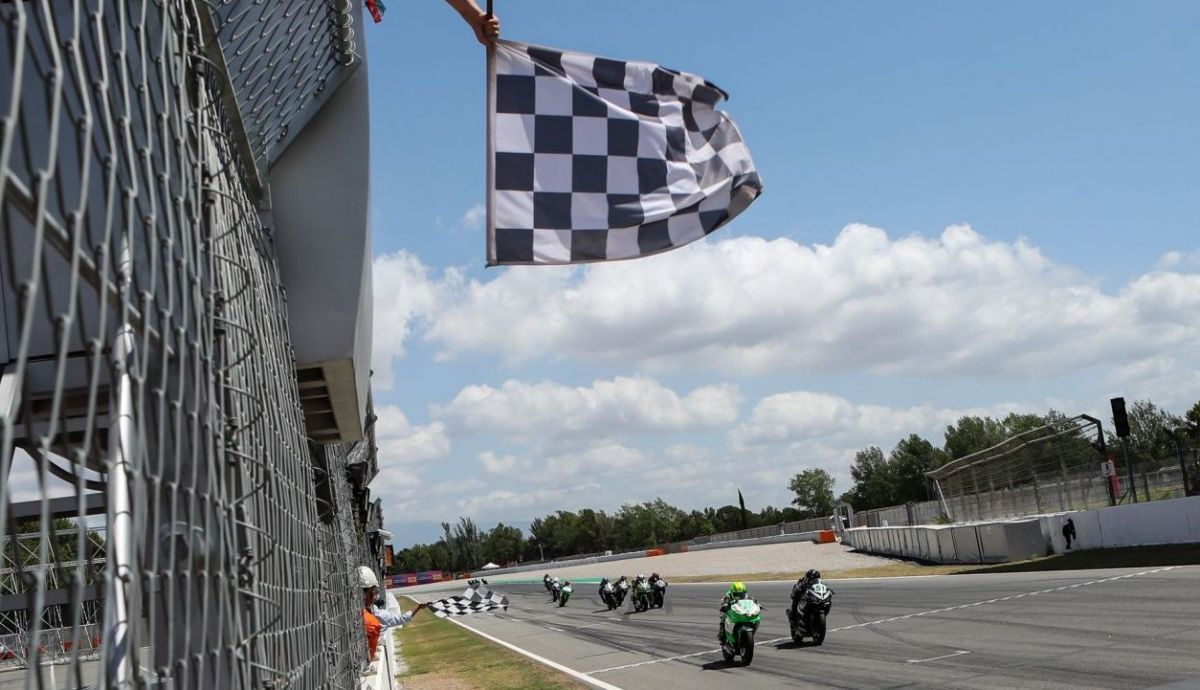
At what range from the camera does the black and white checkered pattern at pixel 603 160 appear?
5.37 meters

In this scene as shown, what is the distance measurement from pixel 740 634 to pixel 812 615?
1.37 m

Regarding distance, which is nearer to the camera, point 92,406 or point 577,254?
point 92,406

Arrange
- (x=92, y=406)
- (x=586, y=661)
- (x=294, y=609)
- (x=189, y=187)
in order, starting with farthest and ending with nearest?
(x=586, y=661) → (x=294, y=609) → (x=189, y=187) → (x=92, y=406)

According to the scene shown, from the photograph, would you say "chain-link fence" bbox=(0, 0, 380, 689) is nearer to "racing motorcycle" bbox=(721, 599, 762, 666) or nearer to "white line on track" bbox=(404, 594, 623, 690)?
"white line on track" bbox=(404, 594, 623, 690)

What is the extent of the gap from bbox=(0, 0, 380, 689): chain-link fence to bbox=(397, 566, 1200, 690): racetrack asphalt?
7.12 m

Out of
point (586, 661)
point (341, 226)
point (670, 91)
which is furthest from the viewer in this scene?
point (586, 661)

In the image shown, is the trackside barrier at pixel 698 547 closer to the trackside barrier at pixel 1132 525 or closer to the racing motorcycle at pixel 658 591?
the racing motorcycle at pixel 658 591

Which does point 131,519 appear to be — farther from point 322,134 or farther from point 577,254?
point 577,254

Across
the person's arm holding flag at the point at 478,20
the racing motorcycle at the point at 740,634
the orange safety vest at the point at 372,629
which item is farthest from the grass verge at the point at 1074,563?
the person's arm holding flag at the point at 478,20

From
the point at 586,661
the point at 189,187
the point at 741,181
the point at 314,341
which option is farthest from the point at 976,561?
the point at 189,187

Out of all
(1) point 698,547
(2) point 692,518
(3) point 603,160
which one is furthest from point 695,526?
(3) point 603,160

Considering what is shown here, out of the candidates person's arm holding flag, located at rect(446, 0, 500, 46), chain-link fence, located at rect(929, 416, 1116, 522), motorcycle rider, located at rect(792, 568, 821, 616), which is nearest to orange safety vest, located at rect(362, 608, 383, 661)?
motorcycle rider, located at rect(792, 568, 821, 616)

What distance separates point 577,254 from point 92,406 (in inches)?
168

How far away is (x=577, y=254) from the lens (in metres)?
5.53
